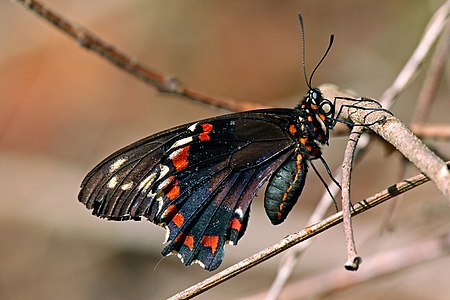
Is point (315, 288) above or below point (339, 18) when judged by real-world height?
below

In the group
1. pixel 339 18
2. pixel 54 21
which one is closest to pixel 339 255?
pixel 54 21

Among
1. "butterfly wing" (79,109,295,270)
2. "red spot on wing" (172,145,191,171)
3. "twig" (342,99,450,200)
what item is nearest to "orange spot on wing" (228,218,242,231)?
"butterfly wing" (79,109,295,270)

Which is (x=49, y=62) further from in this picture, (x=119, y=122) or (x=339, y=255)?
(x=339, y=255)

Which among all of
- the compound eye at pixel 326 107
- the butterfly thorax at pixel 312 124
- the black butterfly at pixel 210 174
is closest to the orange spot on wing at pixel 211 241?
the black butterfly at pixel 210 174

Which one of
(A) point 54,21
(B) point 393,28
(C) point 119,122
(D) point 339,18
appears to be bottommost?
(A) point 54,21

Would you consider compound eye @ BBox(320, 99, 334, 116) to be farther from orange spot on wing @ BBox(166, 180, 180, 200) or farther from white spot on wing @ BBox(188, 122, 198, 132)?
orange spot on wing @ BBox(166, 180, 180, 200)

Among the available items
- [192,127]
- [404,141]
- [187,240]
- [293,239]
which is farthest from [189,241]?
[404,141]

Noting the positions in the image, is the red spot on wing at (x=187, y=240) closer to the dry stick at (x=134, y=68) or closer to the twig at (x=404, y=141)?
the dry stick at (x=134, y=68)
